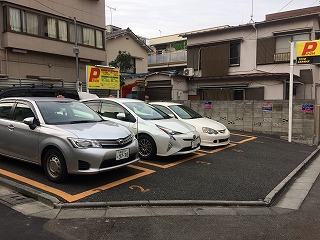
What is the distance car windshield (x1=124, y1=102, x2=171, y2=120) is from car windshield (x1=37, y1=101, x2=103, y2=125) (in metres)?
1.55

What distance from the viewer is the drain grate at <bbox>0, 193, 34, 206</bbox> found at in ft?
15.1

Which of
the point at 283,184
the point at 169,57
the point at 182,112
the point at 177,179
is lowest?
the point at 283,184

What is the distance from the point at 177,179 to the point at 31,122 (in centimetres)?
302

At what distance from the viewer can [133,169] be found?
6492mm

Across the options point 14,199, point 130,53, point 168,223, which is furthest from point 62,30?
point 168,223

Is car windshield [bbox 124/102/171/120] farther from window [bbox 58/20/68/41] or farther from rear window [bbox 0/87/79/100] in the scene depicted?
window [bbox 58/20/68/41]

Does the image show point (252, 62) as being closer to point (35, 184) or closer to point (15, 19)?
point (15, 19)

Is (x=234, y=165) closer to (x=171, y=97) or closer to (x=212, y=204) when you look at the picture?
(x=212, y=204)

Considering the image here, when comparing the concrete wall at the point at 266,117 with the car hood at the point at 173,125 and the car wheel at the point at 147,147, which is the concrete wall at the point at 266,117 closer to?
the car hood at the point at 173,125

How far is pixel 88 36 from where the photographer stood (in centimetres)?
2042

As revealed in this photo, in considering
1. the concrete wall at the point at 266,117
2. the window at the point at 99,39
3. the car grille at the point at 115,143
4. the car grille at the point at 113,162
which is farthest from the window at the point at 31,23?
the car grille at the point at 113,162

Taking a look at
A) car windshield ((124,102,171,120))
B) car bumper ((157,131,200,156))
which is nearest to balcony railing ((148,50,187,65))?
car windshield ((124,102,171,120))

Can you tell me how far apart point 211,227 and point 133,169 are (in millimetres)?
2805

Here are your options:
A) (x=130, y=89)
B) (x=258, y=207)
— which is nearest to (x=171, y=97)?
(x=130, y=89)
